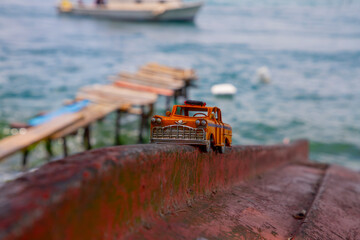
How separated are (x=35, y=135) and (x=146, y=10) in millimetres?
52011

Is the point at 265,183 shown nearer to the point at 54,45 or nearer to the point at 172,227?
the point at 172,227

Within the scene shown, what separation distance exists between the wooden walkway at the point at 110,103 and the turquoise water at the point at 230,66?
4.99 m

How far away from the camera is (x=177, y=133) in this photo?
11.0 ft

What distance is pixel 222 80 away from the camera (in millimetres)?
29719

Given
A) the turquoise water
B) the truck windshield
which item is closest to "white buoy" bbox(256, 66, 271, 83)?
the turquoise water

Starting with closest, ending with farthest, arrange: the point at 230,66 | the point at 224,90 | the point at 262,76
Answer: the point at 224,90 < the point at 262,76 < the point at 230,66

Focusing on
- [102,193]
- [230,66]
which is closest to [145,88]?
[102,193]

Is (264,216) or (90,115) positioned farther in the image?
(90,115)

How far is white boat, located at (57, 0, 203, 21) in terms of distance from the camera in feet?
195

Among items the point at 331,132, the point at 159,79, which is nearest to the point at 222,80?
the point at 331,132

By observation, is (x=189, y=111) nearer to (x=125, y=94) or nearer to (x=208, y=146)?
(x=208, y=146)

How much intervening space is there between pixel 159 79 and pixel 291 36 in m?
39.9

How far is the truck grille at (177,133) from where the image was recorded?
3.35m

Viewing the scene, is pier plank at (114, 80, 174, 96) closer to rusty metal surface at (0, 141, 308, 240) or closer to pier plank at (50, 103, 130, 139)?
pier plank at (50, 103, 130, 139)
